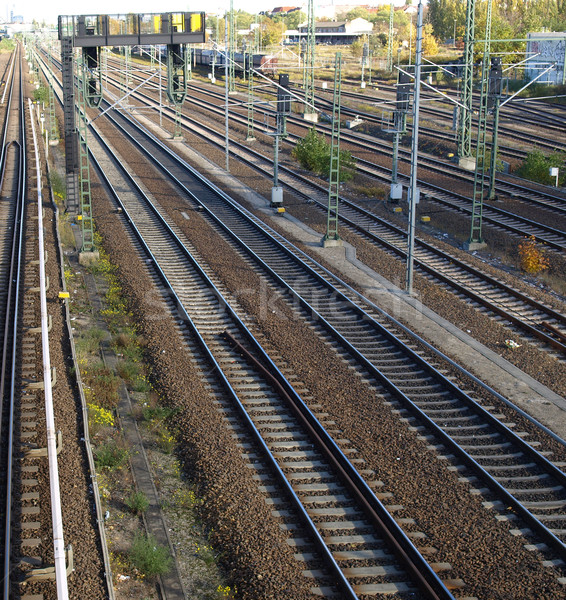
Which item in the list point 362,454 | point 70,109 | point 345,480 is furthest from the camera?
point 70,109

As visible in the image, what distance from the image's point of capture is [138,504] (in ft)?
32.4

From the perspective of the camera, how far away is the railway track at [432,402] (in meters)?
10.2

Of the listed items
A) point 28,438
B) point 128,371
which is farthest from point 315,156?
point 28,438

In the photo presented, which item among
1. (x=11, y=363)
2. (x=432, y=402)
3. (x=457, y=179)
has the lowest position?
(x=432, y=402)

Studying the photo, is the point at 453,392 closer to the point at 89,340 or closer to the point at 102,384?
the point at 102,384

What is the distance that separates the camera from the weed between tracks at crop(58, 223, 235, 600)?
8.68m

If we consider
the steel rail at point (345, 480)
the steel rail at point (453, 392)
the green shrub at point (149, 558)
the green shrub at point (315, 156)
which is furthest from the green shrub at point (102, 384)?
the green shrub at point (315, 156)

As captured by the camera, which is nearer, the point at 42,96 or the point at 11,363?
the point at 11,363

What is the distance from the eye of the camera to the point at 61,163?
3675 cm

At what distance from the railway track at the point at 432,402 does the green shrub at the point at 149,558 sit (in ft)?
13.6

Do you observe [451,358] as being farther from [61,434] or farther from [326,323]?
[61,434]

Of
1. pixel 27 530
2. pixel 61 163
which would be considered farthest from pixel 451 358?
pixel 61 163

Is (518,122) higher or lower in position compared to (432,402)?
higher

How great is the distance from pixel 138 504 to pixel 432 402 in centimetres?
516
